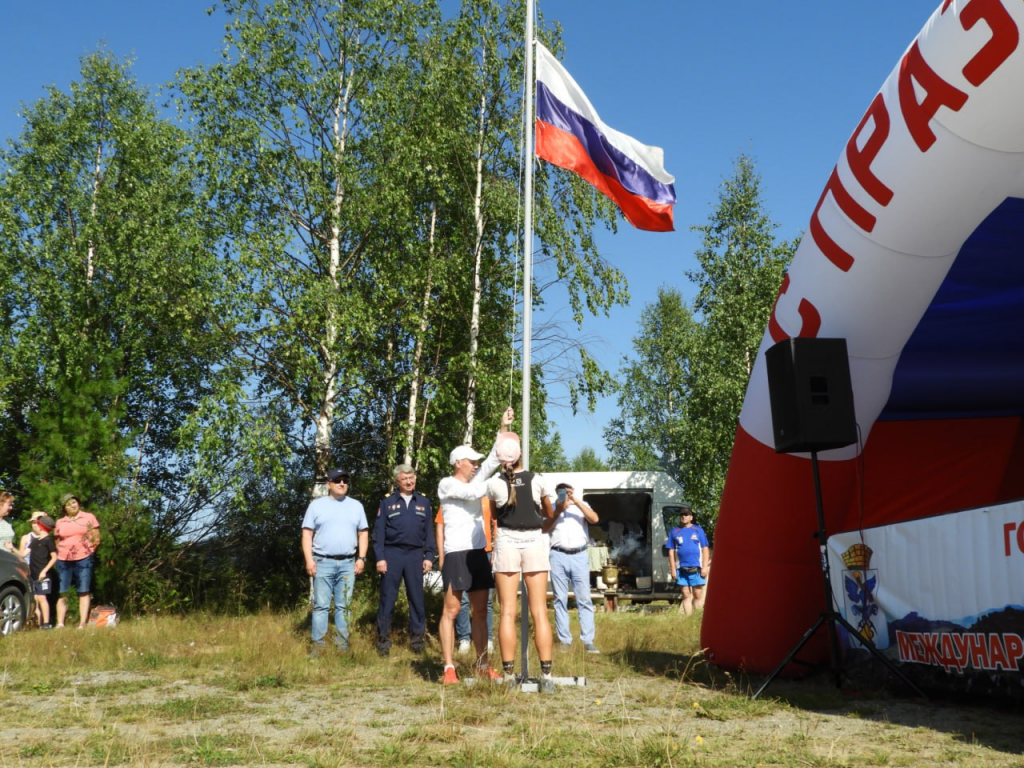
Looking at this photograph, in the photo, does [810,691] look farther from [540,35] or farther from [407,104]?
[540,35]

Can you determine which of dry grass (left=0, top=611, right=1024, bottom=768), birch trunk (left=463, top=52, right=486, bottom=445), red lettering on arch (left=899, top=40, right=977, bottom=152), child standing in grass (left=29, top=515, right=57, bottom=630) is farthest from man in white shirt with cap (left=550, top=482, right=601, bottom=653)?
child standing in grass (left=29, top=515, right=57, bottom=630)

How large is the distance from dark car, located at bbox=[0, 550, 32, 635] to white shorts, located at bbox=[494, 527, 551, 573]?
7.09 m

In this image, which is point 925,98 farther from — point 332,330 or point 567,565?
point 332,330

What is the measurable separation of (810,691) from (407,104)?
12153 millimetres

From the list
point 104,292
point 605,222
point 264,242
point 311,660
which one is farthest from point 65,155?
point 311,660

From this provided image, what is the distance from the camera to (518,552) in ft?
21.3

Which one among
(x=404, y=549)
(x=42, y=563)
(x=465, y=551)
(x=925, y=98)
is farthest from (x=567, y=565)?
(x=42, y=563)

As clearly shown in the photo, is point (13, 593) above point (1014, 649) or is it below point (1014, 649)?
above

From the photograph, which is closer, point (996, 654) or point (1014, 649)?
point (1014, 649)

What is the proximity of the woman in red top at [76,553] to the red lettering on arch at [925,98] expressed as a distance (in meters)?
10.4

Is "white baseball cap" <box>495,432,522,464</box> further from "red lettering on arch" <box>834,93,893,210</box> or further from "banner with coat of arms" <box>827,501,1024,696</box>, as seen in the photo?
"red lettering on arch" <box>834,93,893,210</box>

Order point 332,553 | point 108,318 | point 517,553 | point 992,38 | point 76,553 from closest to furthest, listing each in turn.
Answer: point 992,38
point 517,553
point 332,553
point 76,553
point 108,318

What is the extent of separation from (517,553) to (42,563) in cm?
836

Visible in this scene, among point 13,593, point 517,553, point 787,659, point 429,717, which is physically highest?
point 517,553
